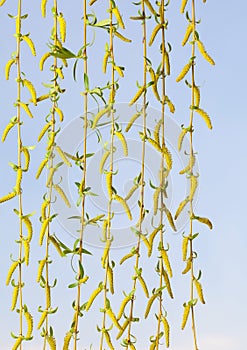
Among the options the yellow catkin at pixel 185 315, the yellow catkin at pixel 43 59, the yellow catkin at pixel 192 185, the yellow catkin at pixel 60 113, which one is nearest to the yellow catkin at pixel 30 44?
the yellow catkin at pixel 43 59

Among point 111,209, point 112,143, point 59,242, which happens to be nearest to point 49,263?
point 59,242

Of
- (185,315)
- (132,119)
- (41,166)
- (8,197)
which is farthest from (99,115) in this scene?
(185,315)

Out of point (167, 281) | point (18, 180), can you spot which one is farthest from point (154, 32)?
point (167, 281)

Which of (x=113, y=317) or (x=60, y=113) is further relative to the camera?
(x=60, y=113)

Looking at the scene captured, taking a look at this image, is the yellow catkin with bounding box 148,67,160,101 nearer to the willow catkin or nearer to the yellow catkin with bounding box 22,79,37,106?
the willow catkin

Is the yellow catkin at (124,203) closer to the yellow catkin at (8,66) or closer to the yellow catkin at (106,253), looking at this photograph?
the yellow catkin at (106,253)

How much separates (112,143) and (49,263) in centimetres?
32

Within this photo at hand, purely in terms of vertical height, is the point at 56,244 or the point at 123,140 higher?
the point at 123,140

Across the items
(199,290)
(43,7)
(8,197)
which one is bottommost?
(199,290)

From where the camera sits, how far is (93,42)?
143 centimetres

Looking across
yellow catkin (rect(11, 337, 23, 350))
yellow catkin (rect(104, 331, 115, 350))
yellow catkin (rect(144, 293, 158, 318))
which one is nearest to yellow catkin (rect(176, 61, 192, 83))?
yellow catkin (rect(144, 293, 158, 318))

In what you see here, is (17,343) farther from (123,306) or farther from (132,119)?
(132,119)

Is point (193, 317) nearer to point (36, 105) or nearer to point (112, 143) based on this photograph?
point (112, 143)

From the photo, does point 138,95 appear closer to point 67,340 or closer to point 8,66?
point 8,66
